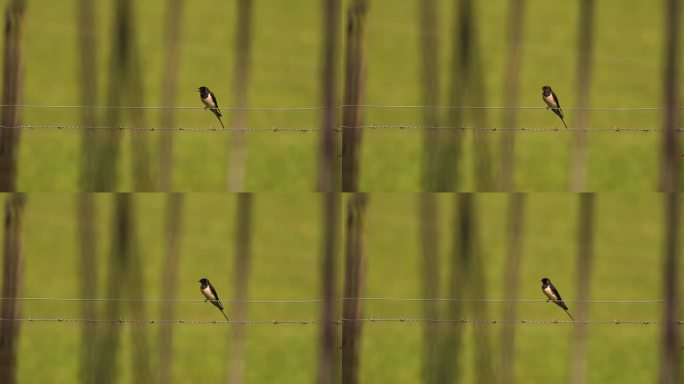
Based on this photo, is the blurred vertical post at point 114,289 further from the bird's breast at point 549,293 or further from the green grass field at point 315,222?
the bird's breast at point 549,293

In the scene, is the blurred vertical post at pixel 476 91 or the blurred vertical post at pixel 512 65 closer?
the blurred vertical post at pixel 476 91

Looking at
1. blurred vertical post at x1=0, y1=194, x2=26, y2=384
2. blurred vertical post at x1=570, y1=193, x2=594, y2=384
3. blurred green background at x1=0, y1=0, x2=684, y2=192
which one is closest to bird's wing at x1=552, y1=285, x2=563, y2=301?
blurred vertical post at x1=570, y1=193, x2=594, y2=384

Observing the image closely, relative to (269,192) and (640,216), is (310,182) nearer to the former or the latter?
(269,192)

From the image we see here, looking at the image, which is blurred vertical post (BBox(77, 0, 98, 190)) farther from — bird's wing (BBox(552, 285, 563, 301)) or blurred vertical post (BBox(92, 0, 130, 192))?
bird's wing (BBox(552, 285, 563, 301))

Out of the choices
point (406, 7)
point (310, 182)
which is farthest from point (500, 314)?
point (406, 7)

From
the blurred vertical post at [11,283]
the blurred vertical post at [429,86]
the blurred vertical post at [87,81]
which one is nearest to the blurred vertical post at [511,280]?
the blurred vertical post at [429,86]

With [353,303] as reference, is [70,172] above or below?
above
